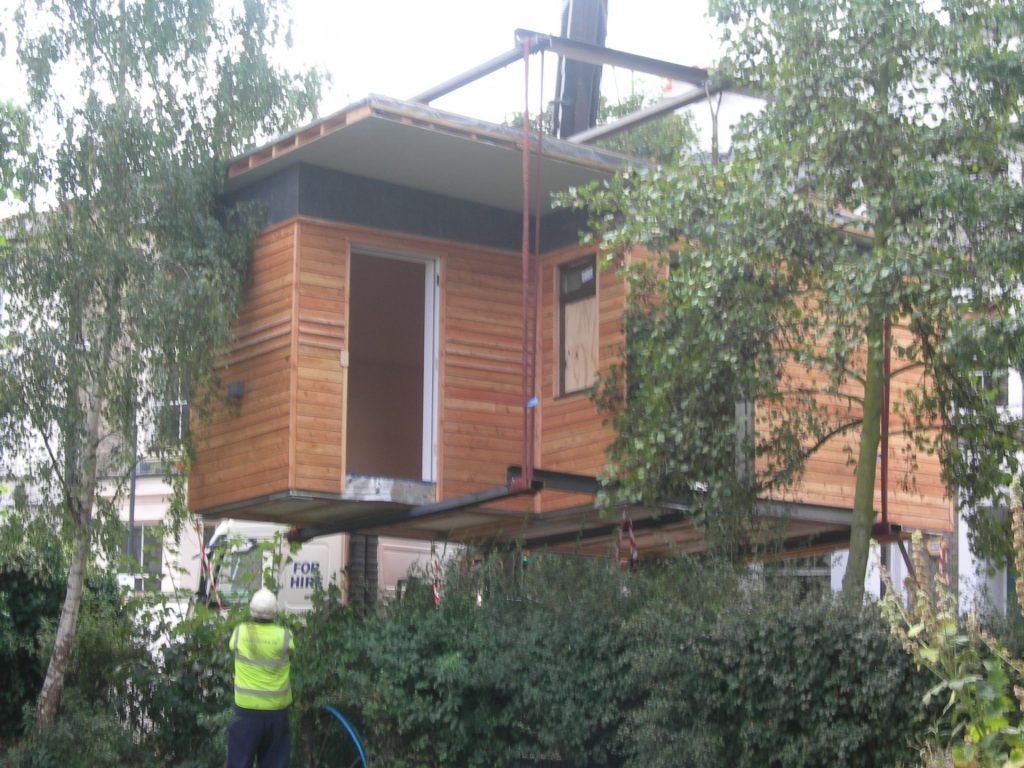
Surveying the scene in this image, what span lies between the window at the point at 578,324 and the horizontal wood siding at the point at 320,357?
2487 mm

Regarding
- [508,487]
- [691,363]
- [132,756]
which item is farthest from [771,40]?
[132,756]

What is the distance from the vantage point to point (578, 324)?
54.1ft

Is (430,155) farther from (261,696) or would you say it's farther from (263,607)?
(261,696)

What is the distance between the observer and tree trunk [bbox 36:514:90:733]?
15.8 m

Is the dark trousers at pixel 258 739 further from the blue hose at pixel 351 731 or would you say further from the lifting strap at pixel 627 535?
the lifting strap at pixel 627 535

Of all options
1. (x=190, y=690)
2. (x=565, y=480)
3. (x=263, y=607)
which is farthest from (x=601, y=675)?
(x=190, y=690)

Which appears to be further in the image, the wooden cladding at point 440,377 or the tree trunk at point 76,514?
the tree trunk at point 76,514

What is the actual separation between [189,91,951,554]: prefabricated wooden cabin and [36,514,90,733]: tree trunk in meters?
1.43

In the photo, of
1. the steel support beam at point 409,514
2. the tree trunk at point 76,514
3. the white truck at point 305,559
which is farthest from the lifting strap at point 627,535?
the white truck at point 305,559

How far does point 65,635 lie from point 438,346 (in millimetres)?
5096

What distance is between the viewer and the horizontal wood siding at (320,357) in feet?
50.5

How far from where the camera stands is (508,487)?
46.0 feet

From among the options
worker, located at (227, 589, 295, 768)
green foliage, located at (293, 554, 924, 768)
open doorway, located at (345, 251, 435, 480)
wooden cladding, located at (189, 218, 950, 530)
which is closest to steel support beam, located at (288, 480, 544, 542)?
wooden cladding, located at (189, 218, 950, 530)

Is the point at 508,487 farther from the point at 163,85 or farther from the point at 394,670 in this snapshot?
the point at 163,85
